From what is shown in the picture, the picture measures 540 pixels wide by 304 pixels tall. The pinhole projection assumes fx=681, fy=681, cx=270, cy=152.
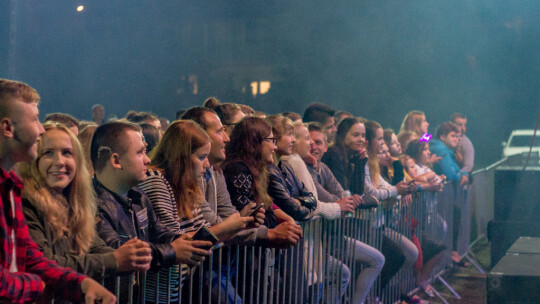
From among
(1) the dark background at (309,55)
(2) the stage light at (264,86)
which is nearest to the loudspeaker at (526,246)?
(1) the dark background at (309,55)

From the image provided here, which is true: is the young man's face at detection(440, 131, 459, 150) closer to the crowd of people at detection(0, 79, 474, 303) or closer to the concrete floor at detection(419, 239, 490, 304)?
the concrete floor at detection(419, 239, 490, 304)

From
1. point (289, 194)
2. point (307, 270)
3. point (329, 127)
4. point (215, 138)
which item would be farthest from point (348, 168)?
point (215, 138)

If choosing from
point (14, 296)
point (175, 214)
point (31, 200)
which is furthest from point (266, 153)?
point (14, 296)

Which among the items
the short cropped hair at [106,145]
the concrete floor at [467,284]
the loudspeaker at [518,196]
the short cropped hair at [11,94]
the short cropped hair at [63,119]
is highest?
the short cropped hair at [11,94]

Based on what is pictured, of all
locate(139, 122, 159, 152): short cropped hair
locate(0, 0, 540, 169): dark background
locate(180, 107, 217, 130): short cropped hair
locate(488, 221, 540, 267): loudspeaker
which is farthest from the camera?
locate(0, 0, 540, 169): dark background

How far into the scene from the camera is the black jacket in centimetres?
695

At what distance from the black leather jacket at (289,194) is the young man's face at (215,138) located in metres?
0.58

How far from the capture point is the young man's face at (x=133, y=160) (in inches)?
131

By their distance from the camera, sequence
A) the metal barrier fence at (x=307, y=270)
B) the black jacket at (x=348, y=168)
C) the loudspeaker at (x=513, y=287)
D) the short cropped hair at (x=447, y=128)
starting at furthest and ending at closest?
the short cropped hair at (x=447, y=128), the black jacket at (x=348, y=168), the loudspeaker at (x=513, y=287), the metal barrier fence at (x=307, y=270)

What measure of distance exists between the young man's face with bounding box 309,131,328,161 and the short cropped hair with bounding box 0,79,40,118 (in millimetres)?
4069

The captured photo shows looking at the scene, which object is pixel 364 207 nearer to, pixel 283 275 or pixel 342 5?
pixel 283 275

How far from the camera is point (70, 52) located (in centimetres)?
1778

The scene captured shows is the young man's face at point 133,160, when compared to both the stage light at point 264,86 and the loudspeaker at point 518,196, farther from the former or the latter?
A: the stage light at point 264,86

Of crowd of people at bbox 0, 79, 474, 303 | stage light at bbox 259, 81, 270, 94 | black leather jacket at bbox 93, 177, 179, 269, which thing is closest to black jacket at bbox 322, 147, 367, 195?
crowd of people at bbox 0, 79, 474, 303
